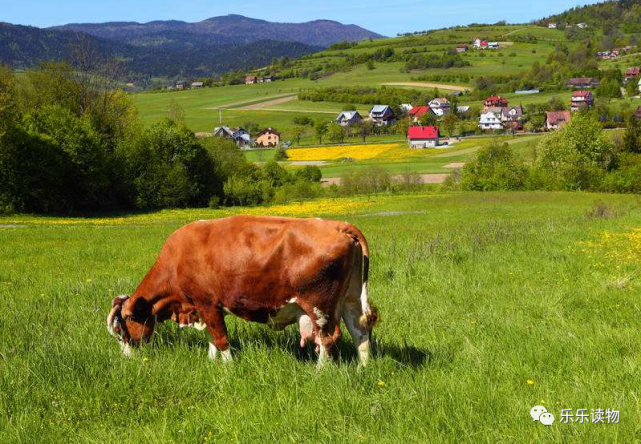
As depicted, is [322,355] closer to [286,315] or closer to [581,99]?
[286,315]

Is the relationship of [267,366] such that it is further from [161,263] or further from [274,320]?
[161,263]

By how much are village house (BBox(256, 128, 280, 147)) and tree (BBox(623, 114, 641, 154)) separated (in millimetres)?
95898

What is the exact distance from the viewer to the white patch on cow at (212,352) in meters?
7.05

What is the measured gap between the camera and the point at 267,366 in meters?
6.54

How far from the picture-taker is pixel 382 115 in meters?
175

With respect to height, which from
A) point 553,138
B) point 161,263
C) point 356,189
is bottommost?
point 356,189

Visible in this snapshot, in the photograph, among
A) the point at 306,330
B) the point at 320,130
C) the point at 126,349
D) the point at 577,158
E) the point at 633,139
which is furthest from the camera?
the point at 320,130

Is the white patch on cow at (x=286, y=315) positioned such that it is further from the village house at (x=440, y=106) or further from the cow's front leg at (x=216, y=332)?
the village house at (x=440, y=106)

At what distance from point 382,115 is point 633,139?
332ft

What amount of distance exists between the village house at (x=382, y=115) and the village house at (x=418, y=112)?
654 cm

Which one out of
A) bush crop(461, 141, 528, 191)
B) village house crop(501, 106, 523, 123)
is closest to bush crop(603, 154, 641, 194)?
bush crop(461, 141, 528, 191)

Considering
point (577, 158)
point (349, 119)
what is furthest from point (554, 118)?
point (577, 158)

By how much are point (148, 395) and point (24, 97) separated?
67.8 m

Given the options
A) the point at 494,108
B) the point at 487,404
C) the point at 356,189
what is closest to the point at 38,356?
the point at 487,404
